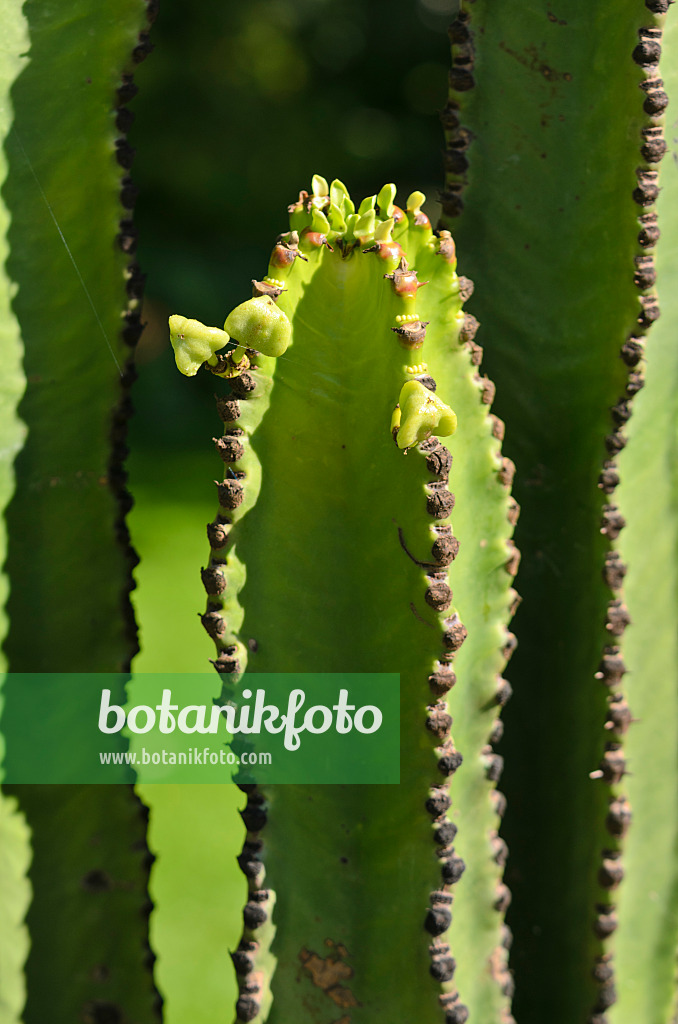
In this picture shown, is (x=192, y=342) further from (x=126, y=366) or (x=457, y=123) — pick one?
(x=457, y=123)

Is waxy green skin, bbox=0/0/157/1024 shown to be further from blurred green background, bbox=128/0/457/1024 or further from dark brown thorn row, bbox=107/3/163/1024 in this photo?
blurred green background, bbox=128/0/457/1024

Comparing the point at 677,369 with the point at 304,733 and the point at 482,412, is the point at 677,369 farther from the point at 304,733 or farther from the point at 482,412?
the point at 304,733

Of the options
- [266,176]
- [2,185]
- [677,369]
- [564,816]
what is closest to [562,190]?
[677,369]

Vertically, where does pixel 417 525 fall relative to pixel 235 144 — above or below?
below

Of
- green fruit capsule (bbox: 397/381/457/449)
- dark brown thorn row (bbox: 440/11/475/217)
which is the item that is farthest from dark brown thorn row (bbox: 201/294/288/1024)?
dark brown thorn row (bbox: 440/11/475/217)

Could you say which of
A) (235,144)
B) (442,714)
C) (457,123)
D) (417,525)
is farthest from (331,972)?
(235,144)

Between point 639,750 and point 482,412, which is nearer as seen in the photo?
point 482,412

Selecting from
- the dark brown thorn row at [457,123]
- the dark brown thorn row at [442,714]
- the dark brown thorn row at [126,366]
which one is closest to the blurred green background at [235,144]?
the dark brown thorn row at [126,366]
